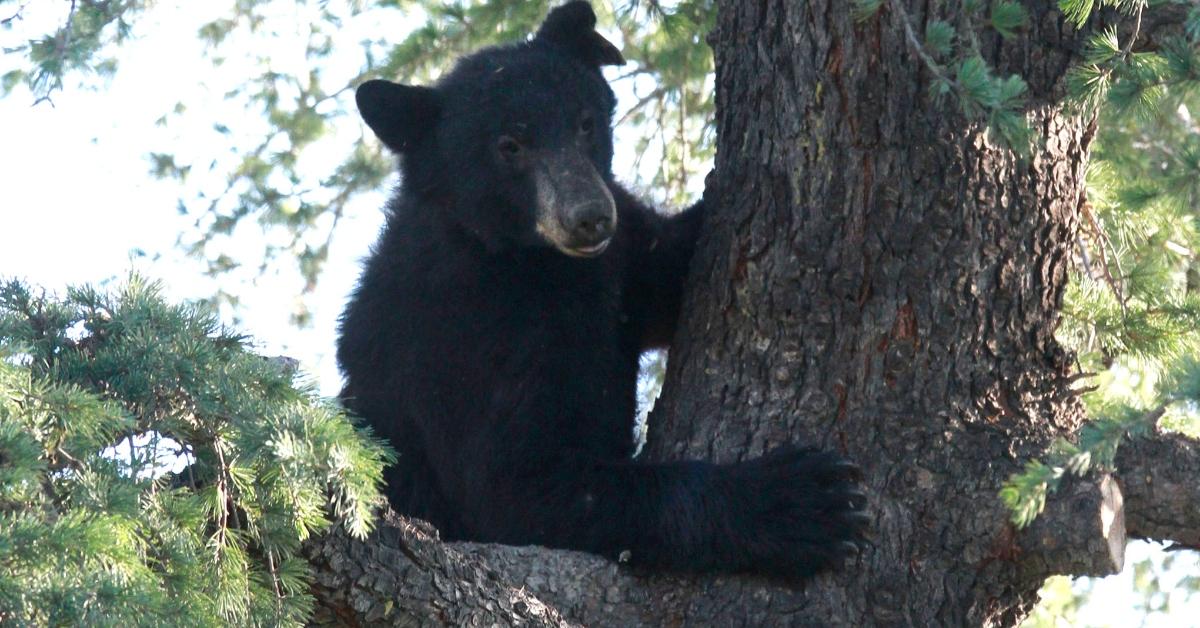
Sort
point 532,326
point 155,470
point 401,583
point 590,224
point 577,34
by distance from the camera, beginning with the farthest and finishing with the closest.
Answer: point 577,34, point 532,326, point 590,224, point 401,583, point 155,470

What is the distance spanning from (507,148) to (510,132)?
7 cm

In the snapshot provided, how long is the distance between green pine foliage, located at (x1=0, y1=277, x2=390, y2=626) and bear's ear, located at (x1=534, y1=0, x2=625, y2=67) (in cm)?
283

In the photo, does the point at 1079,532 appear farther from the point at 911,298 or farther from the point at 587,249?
the point at 587,249

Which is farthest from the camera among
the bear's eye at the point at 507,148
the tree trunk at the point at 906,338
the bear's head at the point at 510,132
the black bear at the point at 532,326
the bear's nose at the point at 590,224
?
the bear's eye at the point at 507,148

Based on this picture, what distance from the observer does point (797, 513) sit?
4.04 m

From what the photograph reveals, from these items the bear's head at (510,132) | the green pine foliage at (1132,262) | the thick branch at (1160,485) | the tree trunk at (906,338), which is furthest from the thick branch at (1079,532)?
the bear's head at (510,132)

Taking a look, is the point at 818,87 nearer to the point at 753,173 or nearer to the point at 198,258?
the point at 753,173

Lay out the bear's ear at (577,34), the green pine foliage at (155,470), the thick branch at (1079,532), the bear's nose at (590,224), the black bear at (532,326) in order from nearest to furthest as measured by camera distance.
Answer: the green pine foliage at (155,470) < the thick branch at (1079,532) < the black bear at (532,326) < the bear's nose at (590,224) < the bear's ear at (577,34)

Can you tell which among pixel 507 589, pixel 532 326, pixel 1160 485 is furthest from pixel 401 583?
pixel 1160 485

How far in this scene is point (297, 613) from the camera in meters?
2.81

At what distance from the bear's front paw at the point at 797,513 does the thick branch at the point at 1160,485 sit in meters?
0.83

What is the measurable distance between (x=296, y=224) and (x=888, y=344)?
420 centimetres

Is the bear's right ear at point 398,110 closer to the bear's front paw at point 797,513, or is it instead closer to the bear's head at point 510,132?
the bear's head at point 510,132

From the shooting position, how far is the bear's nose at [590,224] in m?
4.67
